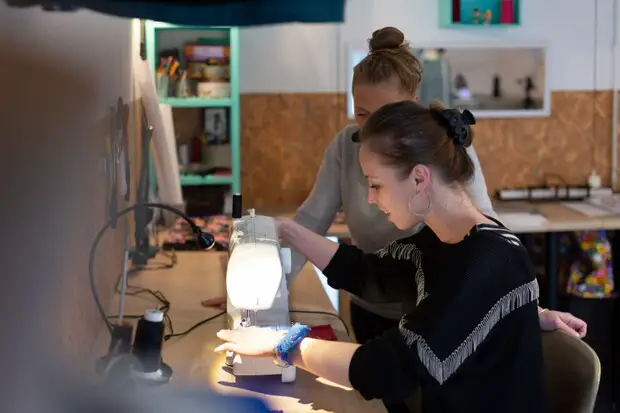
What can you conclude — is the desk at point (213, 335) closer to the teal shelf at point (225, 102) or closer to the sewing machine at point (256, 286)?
the sewing machine at point (256, 286)

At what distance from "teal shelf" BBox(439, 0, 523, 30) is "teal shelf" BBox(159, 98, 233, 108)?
1261 millimetres

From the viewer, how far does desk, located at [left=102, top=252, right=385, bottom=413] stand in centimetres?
163

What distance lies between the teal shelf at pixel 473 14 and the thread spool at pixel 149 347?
10.2 feet

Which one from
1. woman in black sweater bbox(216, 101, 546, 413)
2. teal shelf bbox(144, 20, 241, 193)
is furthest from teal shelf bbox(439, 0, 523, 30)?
woman in black sweater bbox(216, 101, 546, 413)

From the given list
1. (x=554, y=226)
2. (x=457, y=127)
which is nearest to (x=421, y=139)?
(x=457, y=127)

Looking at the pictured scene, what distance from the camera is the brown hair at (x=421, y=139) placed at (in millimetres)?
1482

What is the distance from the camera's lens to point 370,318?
242cm

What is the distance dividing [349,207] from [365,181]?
10 cm

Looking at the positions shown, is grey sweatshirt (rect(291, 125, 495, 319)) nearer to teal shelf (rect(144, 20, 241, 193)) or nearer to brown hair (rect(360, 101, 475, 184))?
brown hair (rect(360, 101, 475, 184))

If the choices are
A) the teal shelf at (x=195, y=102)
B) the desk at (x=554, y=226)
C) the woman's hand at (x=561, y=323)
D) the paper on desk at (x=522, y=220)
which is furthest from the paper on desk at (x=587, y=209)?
the woman's hand at (x=561, y=323)

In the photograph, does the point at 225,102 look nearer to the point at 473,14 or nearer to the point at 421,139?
the point at 473,14

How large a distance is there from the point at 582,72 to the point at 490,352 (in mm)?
3364

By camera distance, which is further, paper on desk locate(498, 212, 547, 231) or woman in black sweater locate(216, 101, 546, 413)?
paper on desk locate(498, 212, 547, 231)

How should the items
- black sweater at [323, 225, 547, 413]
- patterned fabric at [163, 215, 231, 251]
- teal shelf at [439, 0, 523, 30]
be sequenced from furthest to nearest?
1. teal shelf at [439, 0, 523, 30]
2. patterned fabric at [163, 215, 231, 251]
3. black sweater at [323, 225, 547, 413]
